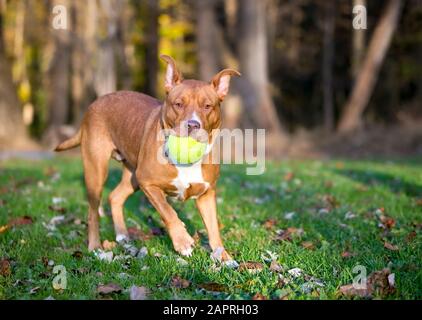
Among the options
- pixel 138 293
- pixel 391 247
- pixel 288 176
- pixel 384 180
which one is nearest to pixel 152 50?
pixel 288 176

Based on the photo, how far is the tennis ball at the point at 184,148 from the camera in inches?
217

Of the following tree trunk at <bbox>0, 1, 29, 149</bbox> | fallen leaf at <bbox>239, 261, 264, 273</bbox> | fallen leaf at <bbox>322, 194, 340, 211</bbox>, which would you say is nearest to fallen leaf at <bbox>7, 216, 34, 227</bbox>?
fallen leaf at <bbox>239, 261, 264, 273</bbox>

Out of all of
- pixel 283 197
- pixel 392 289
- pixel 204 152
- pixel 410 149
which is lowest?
pixel 410 149

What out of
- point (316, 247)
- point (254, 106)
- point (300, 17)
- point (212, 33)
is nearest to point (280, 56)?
point (300, 17)

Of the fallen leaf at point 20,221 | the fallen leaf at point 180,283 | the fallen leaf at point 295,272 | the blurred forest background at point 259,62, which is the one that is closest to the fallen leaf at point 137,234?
the fallen leaf at point 20,221

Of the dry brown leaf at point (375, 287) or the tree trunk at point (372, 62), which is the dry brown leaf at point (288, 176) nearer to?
the dry brown leaf at point (375, 287)

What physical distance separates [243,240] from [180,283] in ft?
5.24

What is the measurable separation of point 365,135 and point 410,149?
6.17 ft

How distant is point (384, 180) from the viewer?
10703mm

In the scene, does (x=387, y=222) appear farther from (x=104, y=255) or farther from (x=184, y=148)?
(x=104, y=255)

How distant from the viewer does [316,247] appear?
5883 millimetres

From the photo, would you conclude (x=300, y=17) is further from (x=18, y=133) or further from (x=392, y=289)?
(x=392, y=289)

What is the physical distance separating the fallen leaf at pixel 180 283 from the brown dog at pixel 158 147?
0.70 m
